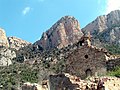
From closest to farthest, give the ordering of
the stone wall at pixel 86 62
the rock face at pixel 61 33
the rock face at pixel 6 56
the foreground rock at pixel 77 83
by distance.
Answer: the foreground rock at pixel 77 83, the stone wall at pixel 86 62, the rock face at pixel 6 56, the rock face at pixel 61 33

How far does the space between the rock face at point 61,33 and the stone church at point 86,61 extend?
12311 cm

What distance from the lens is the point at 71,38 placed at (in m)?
155

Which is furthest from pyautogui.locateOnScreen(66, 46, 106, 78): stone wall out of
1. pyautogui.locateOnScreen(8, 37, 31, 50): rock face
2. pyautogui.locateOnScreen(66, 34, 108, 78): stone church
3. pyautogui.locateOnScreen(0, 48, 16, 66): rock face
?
pyautogui.locateOnScreen(8, 37, 31, 50): rock face

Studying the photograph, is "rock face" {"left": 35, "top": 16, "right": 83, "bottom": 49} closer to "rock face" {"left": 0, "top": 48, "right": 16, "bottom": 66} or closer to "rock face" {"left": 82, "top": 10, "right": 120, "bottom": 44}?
"rock face" {"left": 82, "top": 10, "right": 120, "bottom": 44}

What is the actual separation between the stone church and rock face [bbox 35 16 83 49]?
12311 centimetres

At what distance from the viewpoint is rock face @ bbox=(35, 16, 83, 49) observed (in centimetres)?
15600

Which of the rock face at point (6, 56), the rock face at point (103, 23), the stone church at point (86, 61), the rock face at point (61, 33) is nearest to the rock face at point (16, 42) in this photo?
the rock face at point (61, 33)

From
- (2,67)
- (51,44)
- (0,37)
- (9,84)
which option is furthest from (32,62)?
(0,37)

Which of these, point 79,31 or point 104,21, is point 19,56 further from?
point 104,21

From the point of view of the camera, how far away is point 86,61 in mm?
29141

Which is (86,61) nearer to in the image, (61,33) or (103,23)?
(61,33)

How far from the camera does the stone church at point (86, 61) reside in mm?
28422

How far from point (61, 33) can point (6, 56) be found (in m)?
35.0

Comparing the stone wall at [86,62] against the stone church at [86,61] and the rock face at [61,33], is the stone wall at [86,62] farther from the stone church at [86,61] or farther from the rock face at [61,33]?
the rock face at [61,33]
